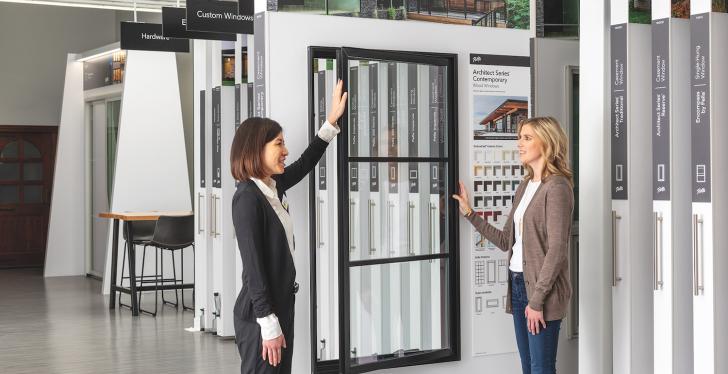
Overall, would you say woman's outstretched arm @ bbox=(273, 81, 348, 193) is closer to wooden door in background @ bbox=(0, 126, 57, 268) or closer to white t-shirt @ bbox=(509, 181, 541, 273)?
white t-shirt @ bbox=(509, 181, 541, 273)

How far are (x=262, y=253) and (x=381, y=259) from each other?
158 cm

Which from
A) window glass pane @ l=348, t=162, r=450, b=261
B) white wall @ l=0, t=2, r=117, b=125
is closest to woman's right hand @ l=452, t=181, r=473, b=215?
window glass pane @ l=348, t=162, r=450, b=261

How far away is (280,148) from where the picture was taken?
420 cm

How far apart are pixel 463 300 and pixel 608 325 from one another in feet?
3.89

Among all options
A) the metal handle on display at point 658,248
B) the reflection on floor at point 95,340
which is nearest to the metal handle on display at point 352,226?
the metal handle on display at point 658,248

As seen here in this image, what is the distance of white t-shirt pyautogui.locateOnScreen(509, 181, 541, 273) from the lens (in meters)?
4.59

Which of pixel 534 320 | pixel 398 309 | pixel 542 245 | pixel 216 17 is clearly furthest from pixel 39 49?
pixel 534 320

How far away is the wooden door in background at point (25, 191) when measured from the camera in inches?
603

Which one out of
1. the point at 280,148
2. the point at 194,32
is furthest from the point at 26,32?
the point at 280,148

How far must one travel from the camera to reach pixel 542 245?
14.8ft

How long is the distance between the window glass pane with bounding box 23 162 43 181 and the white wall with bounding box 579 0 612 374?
40.2 feet

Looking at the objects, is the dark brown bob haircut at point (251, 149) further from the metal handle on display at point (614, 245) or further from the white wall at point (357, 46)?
the metal handle on display at point (614, 245)

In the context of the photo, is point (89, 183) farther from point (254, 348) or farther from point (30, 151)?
point (254, 348)

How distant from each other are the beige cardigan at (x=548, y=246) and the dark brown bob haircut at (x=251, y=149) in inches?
49.6
